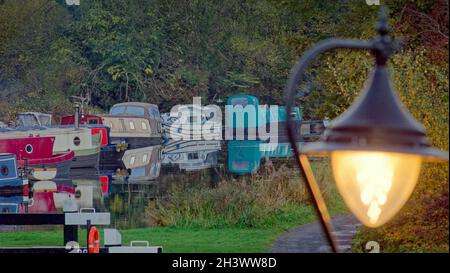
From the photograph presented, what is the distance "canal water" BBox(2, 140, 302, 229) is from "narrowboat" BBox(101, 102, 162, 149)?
152 mm

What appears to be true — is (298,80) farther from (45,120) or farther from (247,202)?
(45,120)

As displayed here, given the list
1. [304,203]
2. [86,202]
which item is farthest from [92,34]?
[304,203]

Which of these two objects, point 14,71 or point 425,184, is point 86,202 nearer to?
point 14,71

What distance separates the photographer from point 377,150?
3385 millimetres

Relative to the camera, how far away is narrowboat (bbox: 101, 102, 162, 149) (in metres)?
13.3

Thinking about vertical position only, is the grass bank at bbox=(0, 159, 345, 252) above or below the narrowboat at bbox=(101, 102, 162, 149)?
below

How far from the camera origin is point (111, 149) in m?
13.4

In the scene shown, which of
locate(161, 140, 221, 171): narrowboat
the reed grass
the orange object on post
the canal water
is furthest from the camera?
locate(161, 140, 221, 171): narrowboat

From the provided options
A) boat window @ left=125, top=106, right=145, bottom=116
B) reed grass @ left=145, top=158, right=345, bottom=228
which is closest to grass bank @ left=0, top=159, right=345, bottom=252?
reed grass @ left=145, top=158, right=345, bottom=228

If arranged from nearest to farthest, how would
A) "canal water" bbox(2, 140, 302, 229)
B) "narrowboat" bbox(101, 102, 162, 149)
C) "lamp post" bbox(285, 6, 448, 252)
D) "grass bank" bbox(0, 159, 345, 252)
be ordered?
"lamp post" bbox(285, 6, 448, 252) < "grass bank" bbox(0, 159, 345, 252) < "canal water" bbox(2, 140, 302, 229) < "narrowboat" bbox(101, 102, 162, 149)

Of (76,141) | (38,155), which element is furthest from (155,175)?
(38,155)

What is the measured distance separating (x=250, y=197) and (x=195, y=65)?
1674mm

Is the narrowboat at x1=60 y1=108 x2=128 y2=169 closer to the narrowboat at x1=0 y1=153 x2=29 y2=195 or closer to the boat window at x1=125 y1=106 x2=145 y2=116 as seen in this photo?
the boat window at x1=125 y1=106 x2=145 y2=116

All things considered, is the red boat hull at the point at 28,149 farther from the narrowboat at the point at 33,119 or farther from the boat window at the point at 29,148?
the narrowboat at the point at 33,119
